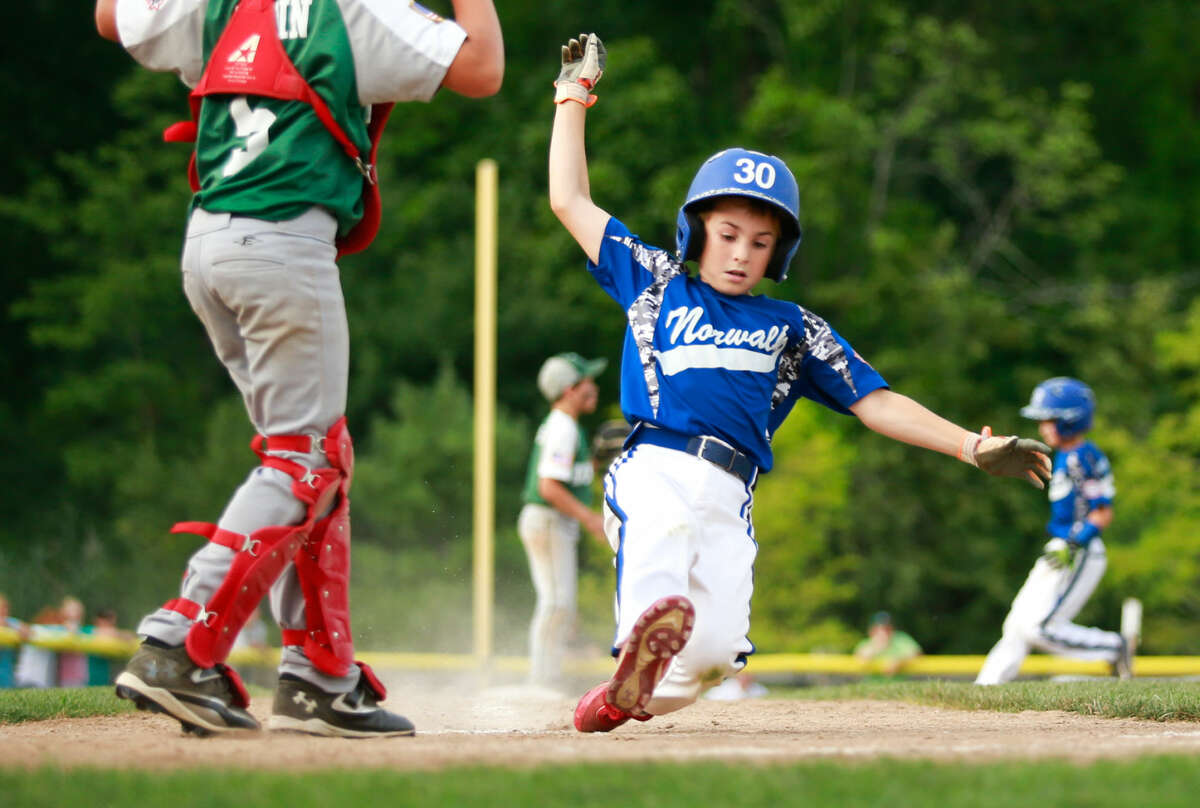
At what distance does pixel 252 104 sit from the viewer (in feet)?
15.1

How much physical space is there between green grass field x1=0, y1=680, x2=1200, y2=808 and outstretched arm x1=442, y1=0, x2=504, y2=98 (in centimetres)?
203

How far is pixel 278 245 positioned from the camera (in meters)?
4.54

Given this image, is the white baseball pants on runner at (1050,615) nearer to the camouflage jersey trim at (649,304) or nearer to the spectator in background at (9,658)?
the camouflage jersey trim at (649,304)

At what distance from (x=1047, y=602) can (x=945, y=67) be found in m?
18.8

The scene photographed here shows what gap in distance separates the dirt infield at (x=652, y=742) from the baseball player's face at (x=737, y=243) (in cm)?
152

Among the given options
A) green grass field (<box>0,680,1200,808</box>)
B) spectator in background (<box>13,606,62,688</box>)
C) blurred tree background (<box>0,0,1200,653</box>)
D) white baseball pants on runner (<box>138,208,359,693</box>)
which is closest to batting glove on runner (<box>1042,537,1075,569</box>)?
green grass field (<box>0,680,1200,808</box>)

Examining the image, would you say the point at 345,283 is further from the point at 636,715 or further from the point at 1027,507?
the point at 636,715

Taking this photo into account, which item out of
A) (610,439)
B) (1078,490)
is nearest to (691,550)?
(1078,490)

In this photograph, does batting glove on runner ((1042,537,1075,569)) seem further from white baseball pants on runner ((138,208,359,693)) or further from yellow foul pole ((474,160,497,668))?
white baseball pants on runner ((138,208,359,693))

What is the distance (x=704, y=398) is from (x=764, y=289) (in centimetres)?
2011

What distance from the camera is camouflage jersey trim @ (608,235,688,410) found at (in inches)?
207

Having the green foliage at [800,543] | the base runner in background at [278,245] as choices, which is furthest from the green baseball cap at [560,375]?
the green foliage at [800,543]

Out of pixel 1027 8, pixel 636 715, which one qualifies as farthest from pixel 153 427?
pixel 636 715

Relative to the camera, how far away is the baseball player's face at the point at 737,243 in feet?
17.5
